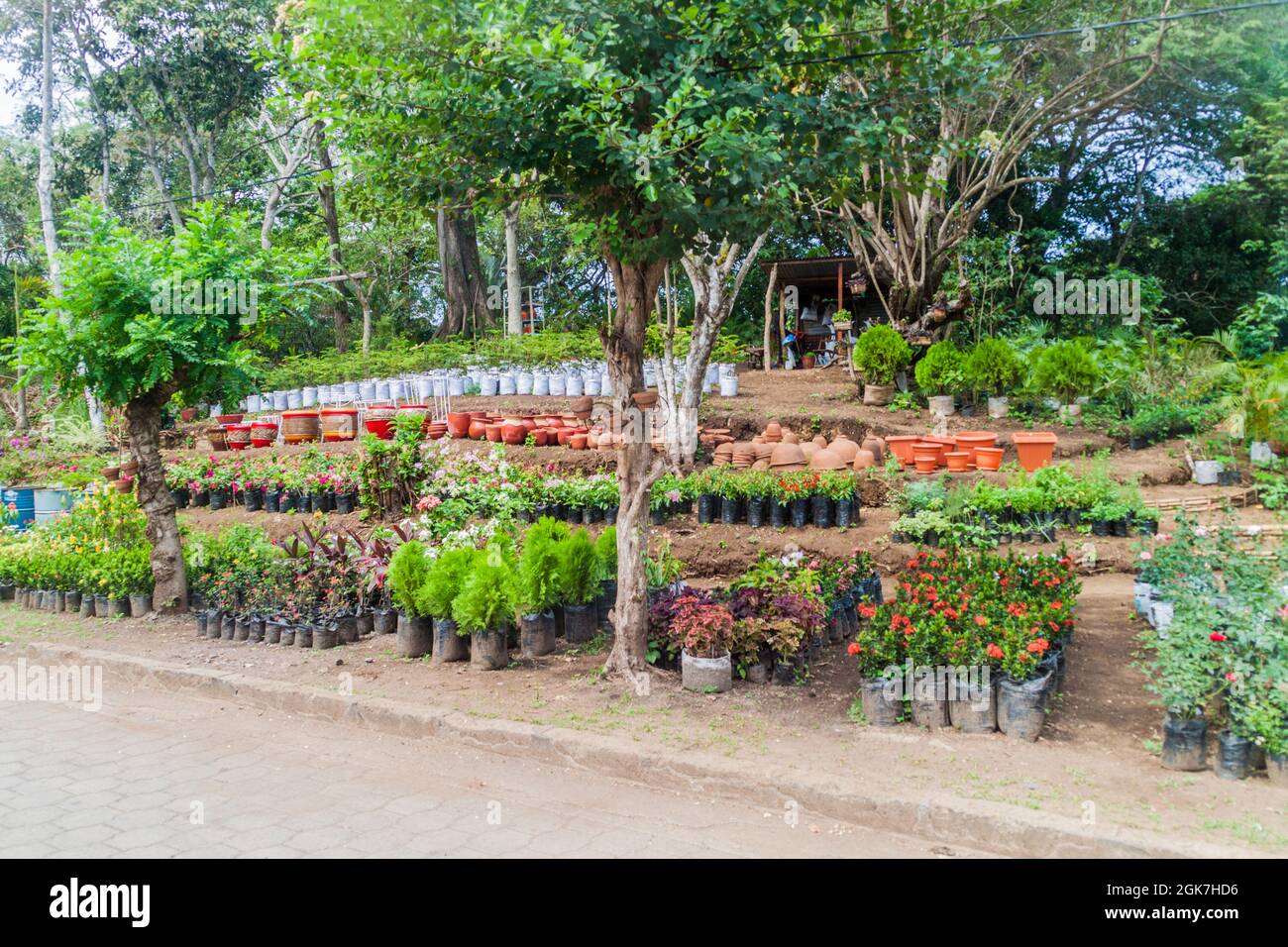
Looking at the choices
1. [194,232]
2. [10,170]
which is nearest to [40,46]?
[10,170]

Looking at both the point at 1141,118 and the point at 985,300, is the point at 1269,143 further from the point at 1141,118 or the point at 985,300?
the point at 985,300

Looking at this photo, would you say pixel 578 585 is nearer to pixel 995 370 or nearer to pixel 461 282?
pixel 995 370

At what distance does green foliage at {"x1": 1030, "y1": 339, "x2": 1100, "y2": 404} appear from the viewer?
14336mm

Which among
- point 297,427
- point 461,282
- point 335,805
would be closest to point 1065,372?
point 335,805

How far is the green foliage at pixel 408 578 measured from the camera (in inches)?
280

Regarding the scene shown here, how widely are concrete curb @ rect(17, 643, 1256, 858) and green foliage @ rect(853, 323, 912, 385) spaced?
11.6 metres

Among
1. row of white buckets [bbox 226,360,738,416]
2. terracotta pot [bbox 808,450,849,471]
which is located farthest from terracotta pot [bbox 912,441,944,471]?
row of white buckets [bbox 226,360,738,416]

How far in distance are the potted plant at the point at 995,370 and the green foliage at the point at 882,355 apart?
4.11ft

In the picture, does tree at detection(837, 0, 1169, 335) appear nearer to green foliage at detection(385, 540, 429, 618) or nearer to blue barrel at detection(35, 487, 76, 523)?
green foliage at detection(385, 540, 429, 618)

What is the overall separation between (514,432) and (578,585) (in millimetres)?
7181

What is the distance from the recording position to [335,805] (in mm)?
4852

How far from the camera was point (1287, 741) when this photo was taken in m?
4.29

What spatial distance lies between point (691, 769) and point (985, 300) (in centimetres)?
1560

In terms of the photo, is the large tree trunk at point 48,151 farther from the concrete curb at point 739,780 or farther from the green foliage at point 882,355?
the concrete curb at point 739,780
